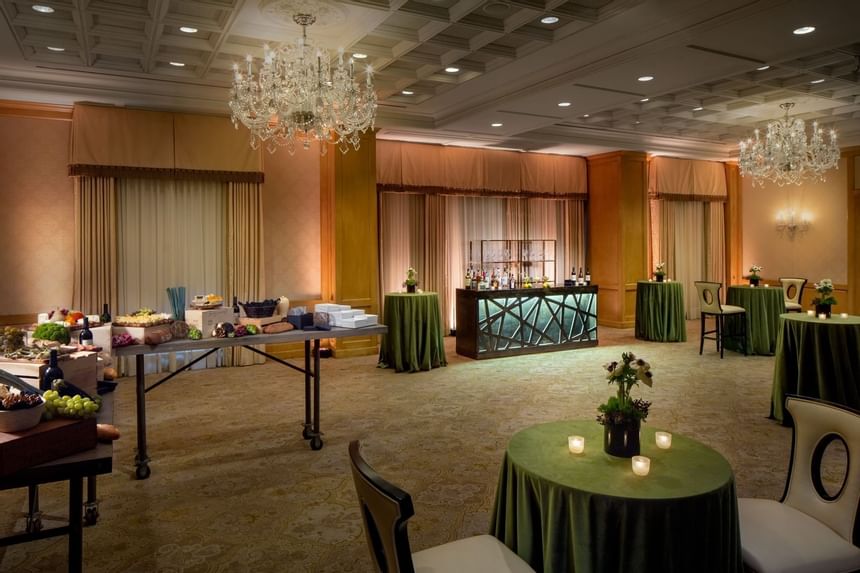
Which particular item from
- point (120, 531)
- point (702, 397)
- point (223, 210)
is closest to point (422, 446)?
point (120, 531)

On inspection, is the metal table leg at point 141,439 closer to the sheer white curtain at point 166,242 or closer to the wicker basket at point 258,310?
the wicker basket at point 258,310

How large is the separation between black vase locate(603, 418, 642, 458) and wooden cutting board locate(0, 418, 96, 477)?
1.83 metres

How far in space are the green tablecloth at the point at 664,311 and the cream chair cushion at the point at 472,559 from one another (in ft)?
26.3

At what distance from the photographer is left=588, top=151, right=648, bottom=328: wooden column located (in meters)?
10.8

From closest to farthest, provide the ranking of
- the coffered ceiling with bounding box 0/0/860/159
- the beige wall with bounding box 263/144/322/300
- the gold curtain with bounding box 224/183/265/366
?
the coffered ceiling with bounding box 0/0/860/159 → the gold curtain with bounding box 224/183/265/366 → the beige wall with bounding box 263/144/322/300

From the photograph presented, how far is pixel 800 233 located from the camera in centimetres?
1106

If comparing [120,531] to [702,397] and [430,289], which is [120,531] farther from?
[430,289]

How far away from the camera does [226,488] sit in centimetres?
386

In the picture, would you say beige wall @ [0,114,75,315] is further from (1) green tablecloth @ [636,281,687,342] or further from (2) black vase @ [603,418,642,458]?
(1) green tablecloth @ [636,281,687,342]

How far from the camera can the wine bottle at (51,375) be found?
2.49 m

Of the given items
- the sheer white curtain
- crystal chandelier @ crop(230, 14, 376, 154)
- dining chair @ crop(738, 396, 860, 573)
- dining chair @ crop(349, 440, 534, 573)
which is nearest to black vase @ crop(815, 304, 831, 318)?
dining chair @ crop(738, 396, 860, 573)

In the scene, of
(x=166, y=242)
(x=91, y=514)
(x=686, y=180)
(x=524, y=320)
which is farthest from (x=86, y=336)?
(x=686, y=180)

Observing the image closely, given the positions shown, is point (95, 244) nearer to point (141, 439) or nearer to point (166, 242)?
point (166, 242)

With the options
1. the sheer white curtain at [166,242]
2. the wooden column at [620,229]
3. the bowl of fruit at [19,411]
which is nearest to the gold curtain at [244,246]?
the sheer white curtain at [166,242]
